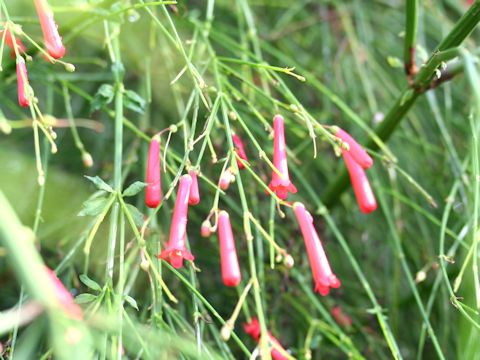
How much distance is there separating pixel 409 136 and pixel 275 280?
546 millimetres

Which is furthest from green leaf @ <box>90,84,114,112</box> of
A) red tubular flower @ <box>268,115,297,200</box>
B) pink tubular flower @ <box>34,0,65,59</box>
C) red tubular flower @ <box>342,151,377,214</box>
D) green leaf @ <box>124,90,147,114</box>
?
red tubular flower @ <box>342,151,377,214</box>

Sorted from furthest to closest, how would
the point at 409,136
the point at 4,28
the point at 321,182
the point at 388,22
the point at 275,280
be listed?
the point at 388,22 < the point at 321,182 < the point at 409,136 < the point at 275,280 < the point at 4,28

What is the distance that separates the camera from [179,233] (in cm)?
110

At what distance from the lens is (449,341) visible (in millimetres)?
1861

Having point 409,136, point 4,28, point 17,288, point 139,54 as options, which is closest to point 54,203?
point 17,288

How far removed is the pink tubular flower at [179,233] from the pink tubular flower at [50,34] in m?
0.26

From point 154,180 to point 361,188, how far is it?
1.13ft

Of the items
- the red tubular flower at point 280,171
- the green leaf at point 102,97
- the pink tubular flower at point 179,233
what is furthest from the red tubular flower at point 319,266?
the green leaf at point 102,97

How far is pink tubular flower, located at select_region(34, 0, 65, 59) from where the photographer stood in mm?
1143

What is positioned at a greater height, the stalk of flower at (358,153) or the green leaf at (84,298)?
the stalk of flower at (358,153)

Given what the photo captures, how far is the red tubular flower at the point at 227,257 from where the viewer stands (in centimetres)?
103

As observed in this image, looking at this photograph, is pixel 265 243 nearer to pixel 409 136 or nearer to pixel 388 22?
pixel 409 136

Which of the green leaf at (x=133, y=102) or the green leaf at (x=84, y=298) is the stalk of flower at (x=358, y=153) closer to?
the green leaf at (x=133, y=102)

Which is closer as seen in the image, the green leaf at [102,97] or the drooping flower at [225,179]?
the drooping flower at [225,179]
